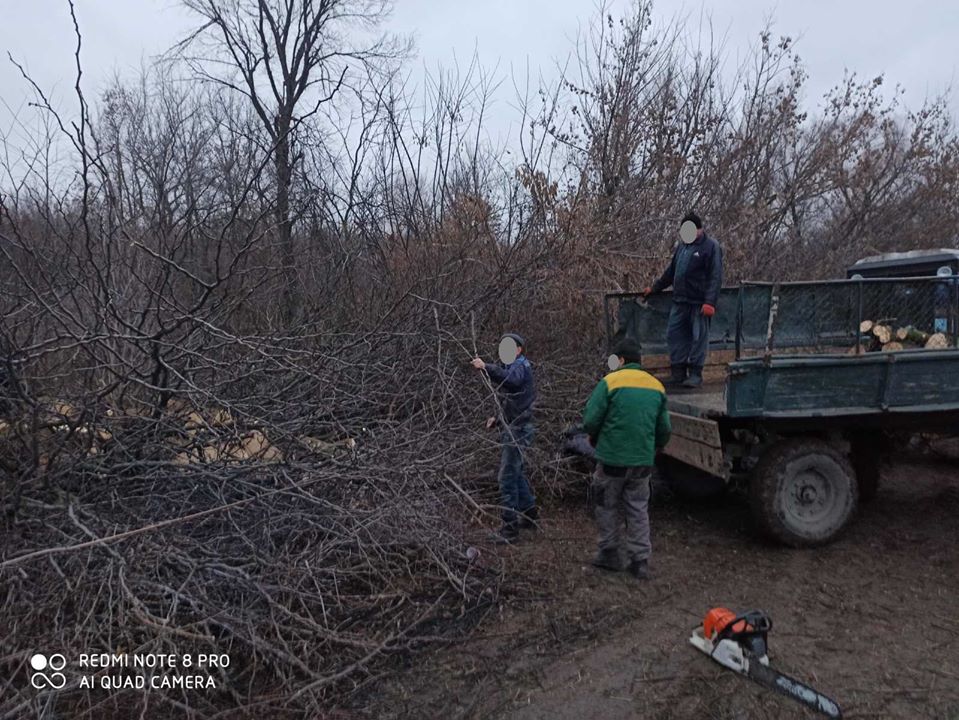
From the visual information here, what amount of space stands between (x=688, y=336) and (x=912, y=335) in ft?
5.94

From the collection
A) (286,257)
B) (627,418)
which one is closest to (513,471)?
(627,418)

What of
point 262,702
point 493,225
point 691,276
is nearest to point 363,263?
point 493,225

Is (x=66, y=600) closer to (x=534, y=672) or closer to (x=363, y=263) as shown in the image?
(x=534, y=672)

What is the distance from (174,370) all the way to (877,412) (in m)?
4.55

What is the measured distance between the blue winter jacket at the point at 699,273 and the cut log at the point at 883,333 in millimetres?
1515

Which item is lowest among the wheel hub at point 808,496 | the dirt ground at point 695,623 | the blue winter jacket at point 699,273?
the dirt ground at point 695,623

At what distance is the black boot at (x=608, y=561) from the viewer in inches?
205

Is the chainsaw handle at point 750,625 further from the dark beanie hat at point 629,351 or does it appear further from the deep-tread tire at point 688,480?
the deep-tread tire at point 688,480

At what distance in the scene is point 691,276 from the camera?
6449 millimetres

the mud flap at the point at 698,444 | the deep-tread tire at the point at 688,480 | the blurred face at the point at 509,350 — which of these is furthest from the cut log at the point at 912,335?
the blurred face at the point at 509,350

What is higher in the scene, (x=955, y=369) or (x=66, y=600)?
(x=955, y=369)

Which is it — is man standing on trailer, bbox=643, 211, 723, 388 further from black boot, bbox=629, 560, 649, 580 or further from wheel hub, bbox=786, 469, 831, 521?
black boot, bbox=629, 560, 649, 580

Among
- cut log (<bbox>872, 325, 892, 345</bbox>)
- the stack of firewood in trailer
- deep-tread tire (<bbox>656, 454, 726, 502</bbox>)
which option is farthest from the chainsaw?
cut log (<bbox>872, 325, 892, 345</bbox>)

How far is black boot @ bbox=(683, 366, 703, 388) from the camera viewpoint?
653cm
